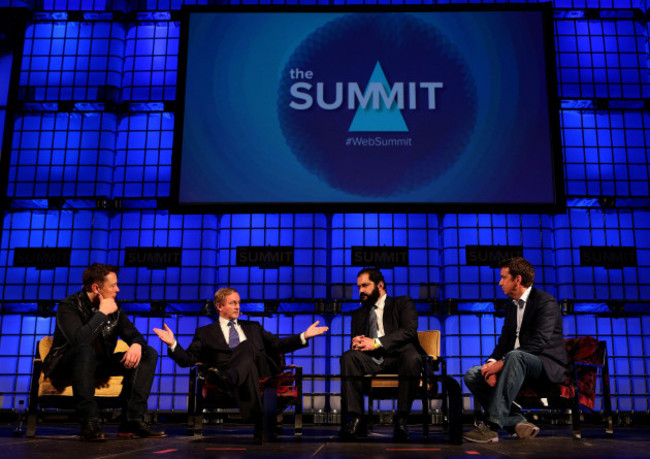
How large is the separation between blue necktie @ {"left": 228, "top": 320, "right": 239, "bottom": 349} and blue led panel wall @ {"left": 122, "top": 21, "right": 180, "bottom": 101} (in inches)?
113

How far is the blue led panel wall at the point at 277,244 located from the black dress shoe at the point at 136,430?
83.0 inches

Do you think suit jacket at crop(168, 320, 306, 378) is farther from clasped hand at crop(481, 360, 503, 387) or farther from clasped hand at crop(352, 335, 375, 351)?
clasped hand at crop(481, 360, 503, 387)

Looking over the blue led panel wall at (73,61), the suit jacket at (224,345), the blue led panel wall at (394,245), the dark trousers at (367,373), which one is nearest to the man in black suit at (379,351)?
the dark trousers at (367,373)

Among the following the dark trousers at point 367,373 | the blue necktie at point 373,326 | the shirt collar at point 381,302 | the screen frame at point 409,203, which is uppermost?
the screen frame at point 409,203

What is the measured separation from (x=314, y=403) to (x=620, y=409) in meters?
2.90

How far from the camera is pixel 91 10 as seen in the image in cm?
719

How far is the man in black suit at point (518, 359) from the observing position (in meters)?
4.44

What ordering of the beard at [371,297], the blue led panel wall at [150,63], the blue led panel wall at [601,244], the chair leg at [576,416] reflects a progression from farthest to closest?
the blue led panel wall at [150,63], the blue led panel wall at [601,244], the beard at [371,297], the chair leg at [576,416]

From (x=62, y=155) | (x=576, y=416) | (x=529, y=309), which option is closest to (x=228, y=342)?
(x=529, y=309)

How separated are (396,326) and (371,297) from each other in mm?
301

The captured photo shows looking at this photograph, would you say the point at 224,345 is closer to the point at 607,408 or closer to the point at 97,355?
the point at 97,355

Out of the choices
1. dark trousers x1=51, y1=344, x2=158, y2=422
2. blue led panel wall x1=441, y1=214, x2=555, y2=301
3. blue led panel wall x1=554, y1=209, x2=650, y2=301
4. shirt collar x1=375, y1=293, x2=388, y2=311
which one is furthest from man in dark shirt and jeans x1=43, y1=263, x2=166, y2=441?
blue led panel wall x1=554, y1=209, x2=650, y2=301

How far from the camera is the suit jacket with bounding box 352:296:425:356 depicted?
4.95 metres

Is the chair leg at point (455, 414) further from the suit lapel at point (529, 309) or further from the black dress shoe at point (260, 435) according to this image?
the black dress shoe at point (260, 435)
